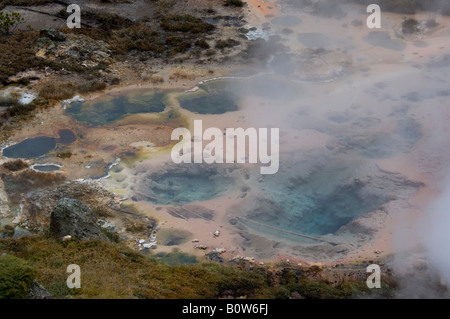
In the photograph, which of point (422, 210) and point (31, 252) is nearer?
point (31, 252)

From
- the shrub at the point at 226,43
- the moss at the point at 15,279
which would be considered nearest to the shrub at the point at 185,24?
the shrub at the point at 226,43

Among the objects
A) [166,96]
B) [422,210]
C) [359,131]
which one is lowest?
[422,210]

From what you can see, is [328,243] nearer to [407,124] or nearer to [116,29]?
[407,124]

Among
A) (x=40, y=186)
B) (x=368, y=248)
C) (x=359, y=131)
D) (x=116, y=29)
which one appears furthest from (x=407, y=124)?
(x=116, y=29)

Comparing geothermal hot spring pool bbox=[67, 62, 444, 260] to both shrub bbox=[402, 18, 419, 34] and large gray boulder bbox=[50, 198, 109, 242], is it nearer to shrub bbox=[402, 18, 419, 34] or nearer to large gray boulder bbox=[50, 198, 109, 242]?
large gray boulder bbox=[50, 198, 109, 242]

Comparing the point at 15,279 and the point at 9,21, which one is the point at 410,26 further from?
the point at 15,279

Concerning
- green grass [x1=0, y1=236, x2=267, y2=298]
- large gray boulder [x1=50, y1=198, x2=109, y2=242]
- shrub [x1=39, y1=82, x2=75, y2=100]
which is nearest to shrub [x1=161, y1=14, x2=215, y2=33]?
shrub [x1=39, y1=82, x2=75, y2=100]
